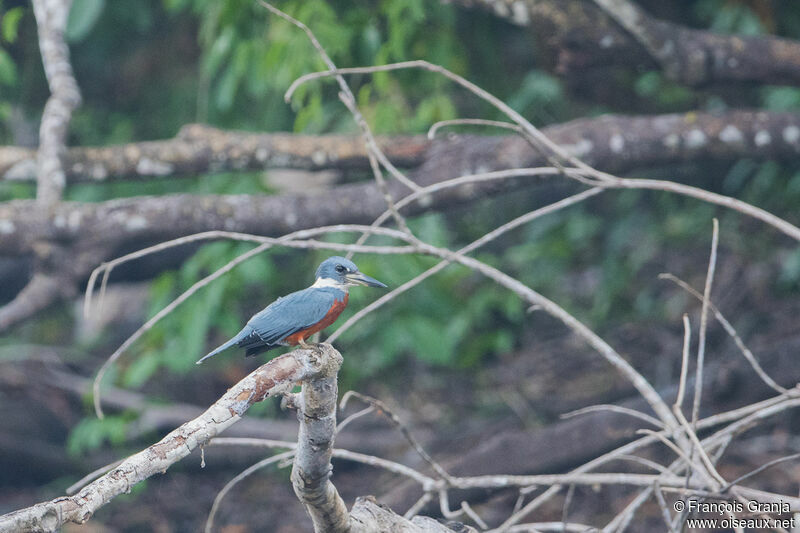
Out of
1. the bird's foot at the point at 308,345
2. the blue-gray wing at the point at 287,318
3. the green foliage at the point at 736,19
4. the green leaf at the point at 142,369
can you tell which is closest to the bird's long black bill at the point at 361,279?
the blue-gray wing at the point at 287,318

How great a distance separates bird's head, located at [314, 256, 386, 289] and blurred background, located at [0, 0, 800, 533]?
1.73 meters

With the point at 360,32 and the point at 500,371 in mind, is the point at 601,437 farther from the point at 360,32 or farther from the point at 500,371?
the point at 360,32

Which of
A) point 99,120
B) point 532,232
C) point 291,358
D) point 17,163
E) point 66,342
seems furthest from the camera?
point 66,342

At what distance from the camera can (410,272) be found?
455cm

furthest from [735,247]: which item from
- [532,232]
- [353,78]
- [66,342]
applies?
[66,342]

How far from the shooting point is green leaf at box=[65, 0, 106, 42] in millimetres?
5176

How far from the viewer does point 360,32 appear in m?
4.73

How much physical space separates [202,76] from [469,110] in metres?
1.99

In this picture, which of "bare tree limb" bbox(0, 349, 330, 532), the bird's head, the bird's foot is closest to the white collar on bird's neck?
the bird's head

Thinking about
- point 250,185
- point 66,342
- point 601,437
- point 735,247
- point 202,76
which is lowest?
point 66,342

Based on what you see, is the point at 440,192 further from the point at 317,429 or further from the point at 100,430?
the point at 100,430

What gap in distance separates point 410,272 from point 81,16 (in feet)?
9.01

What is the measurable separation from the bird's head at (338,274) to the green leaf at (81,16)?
343 cm

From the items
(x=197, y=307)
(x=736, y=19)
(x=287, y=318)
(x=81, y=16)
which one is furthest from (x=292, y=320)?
(x=736, y=19)
